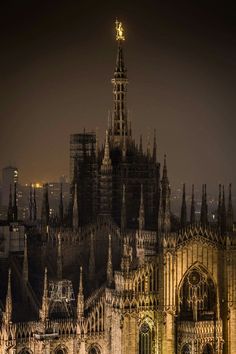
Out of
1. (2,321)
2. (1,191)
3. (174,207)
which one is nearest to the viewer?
(2,321)

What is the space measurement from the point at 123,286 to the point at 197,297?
404 centimetres

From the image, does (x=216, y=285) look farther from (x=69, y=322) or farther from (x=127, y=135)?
(x=127, y=135)

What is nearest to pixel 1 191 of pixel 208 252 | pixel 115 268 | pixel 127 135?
pixel 127 135

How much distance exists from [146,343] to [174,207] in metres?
14.3

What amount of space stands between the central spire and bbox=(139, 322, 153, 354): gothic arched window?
50.3 feet

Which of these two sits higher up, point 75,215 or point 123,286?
point 75,215

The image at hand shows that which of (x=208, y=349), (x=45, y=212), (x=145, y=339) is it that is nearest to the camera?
(x=145, y=339)

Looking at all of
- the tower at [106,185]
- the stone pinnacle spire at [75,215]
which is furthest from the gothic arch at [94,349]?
the tower at [106,185]

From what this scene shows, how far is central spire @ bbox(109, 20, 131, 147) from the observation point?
2391 inches

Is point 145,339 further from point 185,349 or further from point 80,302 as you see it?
point 80,302

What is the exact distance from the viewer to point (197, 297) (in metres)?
49.2

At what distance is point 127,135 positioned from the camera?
6131 centimetres

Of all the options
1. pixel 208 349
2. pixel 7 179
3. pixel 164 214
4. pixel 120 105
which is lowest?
pixel 208 349

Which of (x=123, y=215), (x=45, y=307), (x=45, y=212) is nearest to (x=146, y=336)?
(x=45, y=307)
